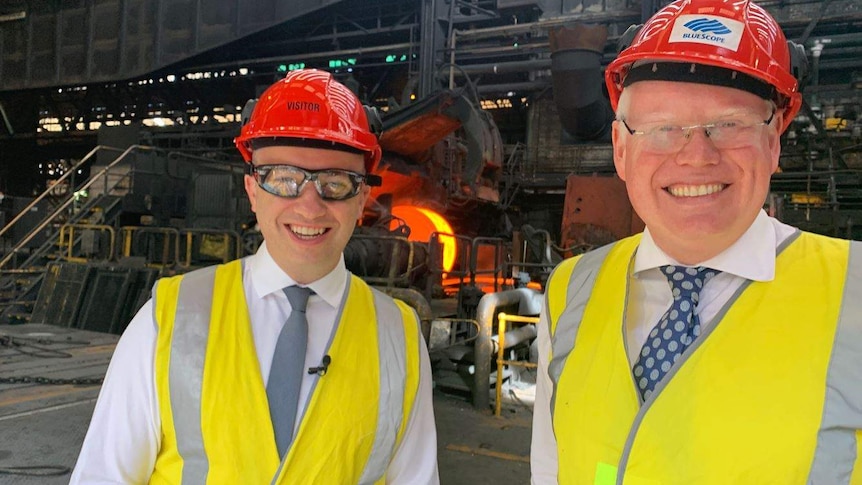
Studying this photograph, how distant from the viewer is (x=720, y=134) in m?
1.39

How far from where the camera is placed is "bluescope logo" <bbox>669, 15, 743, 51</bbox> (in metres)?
1.40

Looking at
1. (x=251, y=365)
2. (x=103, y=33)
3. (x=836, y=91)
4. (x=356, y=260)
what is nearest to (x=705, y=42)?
(x=251, y=365)

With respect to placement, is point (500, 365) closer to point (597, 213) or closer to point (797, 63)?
point (597, 213)

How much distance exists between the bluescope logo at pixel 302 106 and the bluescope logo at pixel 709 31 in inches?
41.1

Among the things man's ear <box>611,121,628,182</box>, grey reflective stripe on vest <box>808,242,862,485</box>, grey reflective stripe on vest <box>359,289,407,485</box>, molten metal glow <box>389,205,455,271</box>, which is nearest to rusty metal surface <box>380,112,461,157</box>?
molten metal glow <box>389,205,455,271</box>

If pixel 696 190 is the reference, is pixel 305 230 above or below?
below

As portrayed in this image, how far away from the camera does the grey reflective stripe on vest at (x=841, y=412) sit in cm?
120

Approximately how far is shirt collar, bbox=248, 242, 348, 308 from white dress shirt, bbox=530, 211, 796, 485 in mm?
665

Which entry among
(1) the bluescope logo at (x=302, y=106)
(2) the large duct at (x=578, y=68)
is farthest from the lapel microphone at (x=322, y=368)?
(2) the large duct at (x=578, y=68)

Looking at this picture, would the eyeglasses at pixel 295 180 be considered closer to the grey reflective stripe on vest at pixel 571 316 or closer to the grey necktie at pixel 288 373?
the grey necktie at pixel 288 373

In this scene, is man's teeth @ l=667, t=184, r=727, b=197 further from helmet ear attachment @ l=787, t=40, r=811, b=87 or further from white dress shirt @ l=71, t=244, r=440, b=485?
white dress shirt @ l=71, t=244, r=440, b=485

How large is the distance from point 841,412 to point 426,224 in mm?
9478

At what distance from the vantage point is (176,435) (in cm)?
158

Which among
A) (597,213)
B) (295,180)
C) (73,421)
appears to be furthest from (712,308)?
(597,213)
